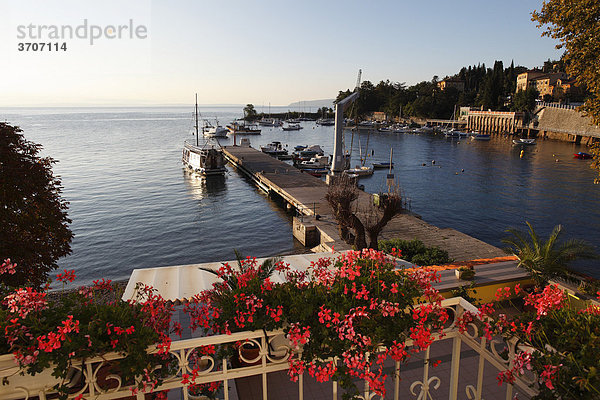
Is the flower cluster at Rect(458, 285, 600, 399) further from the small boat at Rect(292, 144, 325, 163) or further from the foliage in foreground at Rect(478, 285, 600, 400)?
the small boat at Rect(292, 144, 325, 163)

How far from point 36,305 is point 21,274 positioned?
7540mm

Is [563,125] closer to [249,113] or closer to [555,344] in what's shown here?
[555,344]

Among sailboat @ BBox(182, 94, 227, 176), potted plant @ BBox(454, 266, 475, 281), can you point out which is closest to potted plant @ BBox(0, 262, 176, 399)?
potted plant @ BBox(454, 266, 475, 281)

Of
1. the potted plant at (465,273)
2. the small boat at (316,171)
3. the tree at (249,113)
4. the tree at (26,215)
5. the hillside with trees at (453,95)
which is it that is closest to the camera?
the potted plant at (465,273)

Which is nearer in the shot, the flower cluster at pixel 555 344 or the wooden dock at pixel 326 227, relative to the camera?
the flower cluster at pixel 555 344

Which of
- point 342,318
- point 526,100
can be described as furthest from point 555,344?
point 526,100

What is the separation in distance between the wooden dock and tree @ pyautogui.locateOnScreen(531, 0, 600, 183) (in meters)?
7.46

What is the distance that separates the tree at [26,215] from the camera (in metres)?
8.29

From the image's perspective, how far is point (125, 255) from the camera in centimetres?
2162

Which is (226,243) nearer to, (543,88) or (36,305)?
(36,305)

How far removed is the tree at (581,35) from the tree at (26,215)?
12933mm

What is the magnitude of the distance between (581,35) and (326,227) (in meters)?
13.5

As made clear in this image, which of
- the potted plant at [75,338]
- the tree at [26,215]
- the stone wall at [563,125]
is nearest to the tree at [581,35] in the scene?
the potted plant at [75,338]

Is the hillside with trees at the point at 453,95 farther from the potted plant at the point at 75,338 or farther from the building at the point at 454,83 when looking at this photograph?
the potted plant at the point at 75,338
